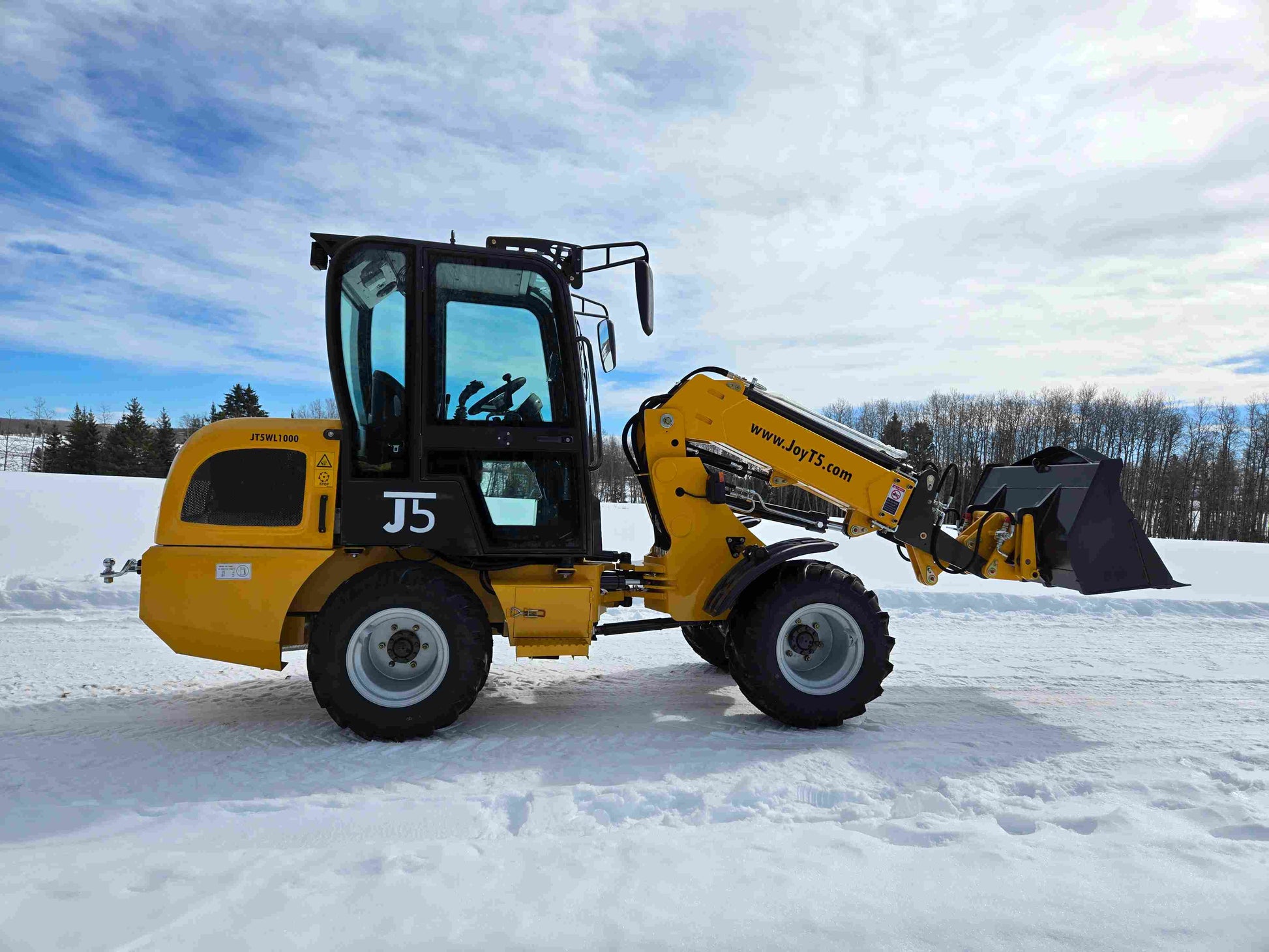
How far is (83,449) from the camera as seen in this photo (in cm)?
4516

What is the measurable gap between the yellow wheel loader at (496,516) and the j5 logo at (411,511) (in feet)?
0.04

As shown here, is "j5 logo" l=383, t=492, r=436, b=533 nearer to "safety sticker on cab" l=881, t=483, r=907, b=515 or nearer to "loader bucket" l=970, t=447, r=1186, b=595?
"safety sticker on cab" l=881, t=483, r=907, b=515

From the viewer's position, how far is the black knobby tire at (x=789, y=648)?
4.83m

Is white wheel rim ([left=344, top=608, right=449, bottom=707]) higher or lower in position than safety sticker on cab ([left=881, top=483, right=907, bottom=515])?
lower

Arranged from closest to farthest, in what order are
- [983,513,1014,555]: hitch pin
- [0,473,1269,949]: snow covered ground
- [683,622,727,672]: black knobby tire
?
[0,473,1269,949]: snow covered ground, [983,513,1014,555]: hitch pin, [683,622,727,672]: black knobby tire

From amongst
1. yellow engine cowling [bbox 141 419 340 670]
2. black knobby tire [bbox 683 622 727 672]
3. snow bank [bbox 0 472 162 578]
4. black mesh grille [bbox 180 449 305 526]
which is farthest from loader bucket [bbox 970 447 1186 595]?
snow bank [bbox 0 472 162 578]

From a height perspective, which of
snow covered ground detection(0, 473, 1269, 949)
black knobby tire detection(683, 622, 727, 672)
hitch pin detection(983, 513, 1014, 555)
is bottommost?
snow covered ground detection(0, 473, 1269, 949)

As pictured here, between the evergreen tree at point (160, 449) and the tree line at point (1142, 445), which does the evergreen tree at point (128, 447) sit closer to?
the evergreen tree at point (160, 449)

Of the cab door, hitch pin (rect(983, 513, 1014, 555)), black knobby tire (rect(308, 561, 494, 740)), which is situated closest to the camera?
black knobby tire (rect(308, 561, 494, 740))

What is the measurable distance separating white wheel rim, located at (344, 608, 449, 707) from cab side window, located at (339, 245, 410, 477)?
34.0 inches

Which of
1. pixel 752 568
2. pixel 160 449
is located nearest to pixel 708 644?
pixel 752 568

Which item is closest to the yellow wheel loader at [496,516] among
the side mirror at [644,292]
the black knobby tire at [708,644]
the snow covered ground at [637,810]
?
the side mirror at [644,292]

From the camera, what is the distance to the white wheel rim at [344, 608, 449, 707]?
4531 millimetres

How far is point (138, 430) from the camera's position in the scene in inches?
1799
